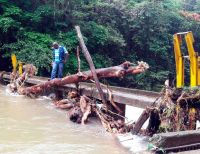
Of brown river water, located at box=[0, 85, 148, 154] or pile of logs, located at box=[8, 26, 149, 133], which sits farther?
pile of logs, located at box=[8, 26, 149, 133]

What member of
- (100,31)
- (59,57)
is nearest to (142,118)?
(59,57)

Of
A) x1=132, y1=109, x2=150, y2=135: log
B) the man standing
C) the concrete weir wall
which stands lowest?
x1=132, y1=109, x2=150, y2=135: log

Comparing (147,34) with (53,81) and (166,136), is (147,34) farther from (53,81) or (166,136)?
(166,136)

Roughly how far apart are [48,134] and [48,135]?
0.09 metres

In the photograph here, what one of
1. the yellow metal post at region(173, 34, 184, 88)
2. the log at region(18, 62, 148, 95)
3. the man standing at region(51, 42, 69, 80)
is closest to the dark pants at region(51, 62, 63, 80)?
the man standing at region(51, 42, 69, 80)

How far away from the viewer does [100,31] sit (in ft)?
71.1

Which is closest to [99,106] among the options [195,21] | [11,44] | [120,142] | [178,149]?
[120,142]

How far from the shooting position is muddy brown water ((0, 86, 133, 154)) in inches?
231

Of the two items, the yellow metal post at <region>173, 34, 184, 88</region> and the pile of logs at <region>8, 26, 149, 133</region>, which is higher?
the yellow metal post at <region>173, 34, 184, 88</region>

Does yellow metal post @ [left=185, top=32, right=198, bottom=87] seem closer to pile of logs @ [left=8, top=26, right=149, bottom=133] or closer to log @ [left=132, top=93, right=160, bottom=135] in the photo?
log @ [left=132, top=93, right=160, bottom=135]

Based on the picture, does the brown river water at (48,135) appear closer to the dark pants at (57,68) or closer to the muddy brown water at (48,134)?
the muddy brown water at (48,134)

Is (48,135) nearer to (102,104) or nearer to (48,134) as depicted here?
(48,134)

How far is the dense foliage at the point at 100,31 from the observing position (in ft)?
62.1

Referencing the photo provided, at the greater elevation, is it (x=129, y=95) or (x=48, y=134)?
(x=129, y=95)
